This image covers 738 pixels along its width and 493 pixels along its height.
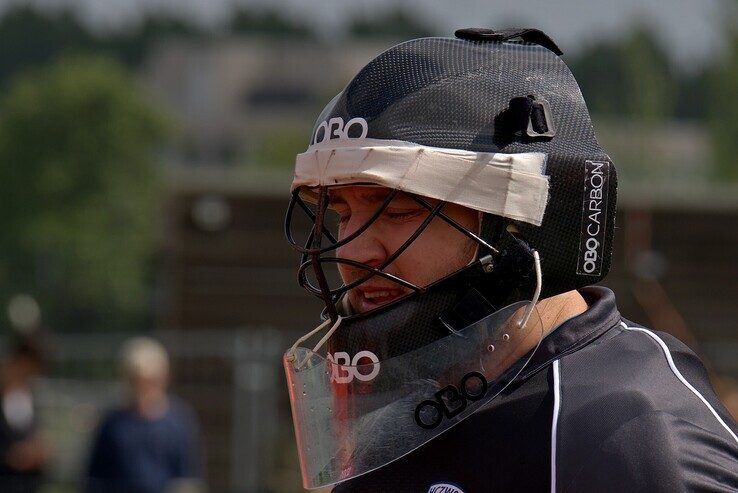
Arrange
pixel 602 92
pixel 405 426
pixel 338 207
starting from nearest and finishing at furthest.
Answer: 1. pixel 405 426
2. pixel 338 207
3. pixel 602 92

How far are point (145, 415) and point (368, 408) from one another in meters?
6.79

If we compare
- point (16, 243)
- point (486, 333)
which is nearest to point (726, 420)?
point (486, 333)

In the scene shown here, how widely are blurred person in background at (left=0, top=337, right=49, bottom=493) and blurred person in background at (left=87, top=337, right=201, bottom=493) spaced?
1.23 feet

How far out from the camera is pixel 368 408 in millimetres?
2617

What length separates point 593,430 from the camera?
7.51ft

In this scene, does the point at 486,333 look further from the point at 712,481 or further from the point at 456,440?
the point at 712,481

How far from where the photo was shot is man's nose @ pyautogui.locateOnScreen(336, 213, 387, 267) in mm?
2582

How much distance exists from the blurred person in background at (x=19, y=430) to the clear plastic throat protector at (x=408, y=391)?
6.82 m

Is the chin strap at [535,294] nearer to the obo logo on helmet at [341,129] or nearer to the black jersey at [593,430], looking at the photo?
the black jersey at [593,430]

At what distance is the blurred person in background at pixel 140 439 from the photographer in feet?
30.1

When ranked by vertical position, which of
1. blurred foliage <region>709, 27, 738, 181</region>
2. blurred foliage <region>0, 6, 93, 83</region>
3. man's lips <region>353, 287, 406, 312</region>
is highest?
man's lips <region>353, 287, 406, 312</region>

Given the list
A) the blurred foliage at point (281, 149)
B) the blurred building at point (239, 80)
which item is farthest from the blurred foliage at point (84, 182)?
the blurred building at point (239, 80)

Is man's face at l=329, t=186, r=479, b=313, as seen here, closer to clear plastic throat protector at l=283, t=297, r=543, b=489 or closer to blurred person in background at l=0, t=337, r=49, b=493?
clear plastic throat protector at l=283, t=297, r=543, b=489

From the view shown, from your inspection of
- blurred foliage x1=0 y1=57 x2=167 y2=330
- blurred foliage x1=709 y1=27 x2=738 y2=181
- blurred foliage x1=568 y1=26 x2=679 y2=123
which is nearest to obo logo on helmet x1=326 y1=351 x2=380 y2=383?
blurred foliage x1=568 y1=26 x2=679 y2=123
